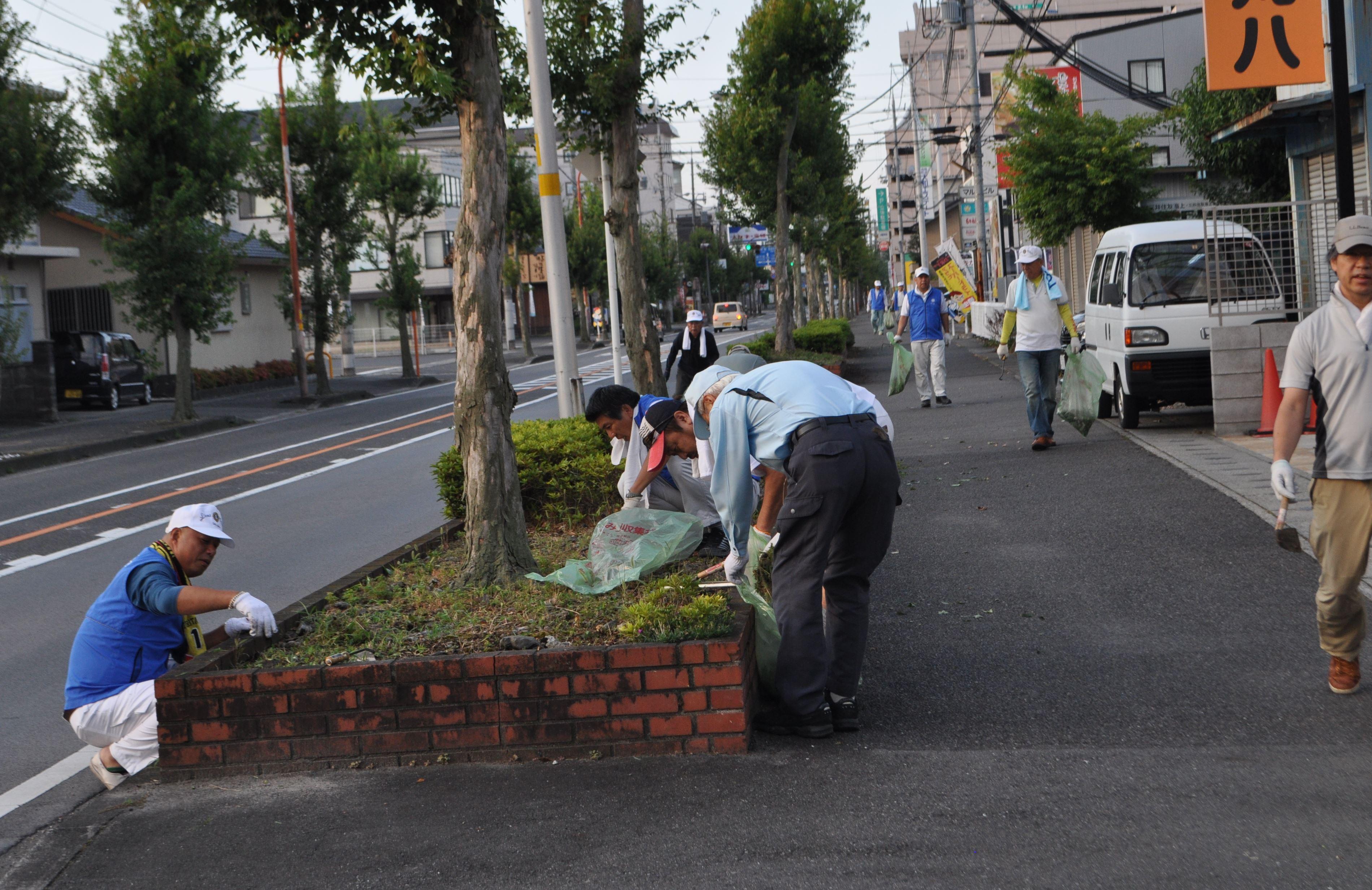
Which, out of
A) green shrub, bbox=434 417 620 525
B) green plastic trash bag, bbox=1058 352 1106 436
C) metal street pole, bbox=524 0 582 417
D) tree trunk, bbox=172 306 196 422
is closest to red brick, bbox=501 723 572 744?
green shrub, bbox=434 417 620 525

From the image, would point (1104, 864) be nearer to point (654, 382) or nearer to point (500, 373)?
point (500, 373)

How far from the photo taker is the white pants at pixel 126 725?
5.00m

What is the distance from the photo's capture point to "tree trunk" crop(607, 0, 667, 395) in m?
14.6

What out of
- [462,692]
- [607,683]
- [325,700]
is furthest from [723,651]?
[325,700]

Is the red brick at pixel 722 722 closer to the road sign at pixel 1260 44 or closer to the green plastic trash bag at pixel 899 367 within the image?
the road sign at pixel 1260 44

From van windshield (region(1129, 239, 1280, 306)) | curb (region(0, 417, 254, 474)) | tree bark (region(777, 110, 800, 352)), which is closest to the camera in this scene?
van windshield (region(1129, 239, 1280, 306))

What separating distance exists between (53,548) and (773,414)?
873 cm

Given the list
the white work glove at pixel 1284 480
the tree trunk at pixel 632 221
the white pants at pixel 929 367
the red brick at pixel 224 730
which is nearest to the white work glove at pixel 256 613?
the red brick at pixel 224 730

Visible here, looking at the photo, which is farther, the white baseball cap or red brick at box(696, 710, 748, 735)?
the white baseball cap

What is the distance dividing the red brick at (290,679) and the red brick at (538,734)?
72 centimetres

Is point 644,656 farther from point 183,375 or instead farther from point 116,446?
point 183,375

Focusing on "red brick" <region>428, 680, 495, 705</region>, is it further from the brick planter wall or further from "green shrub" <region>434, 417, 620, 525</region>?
"green shrub" <region>434, 417, 620, 525</region>

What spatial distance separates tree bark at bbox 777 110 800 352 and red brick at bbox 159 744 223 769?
22471 mm

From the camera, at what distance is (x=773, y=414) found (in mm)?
4922
